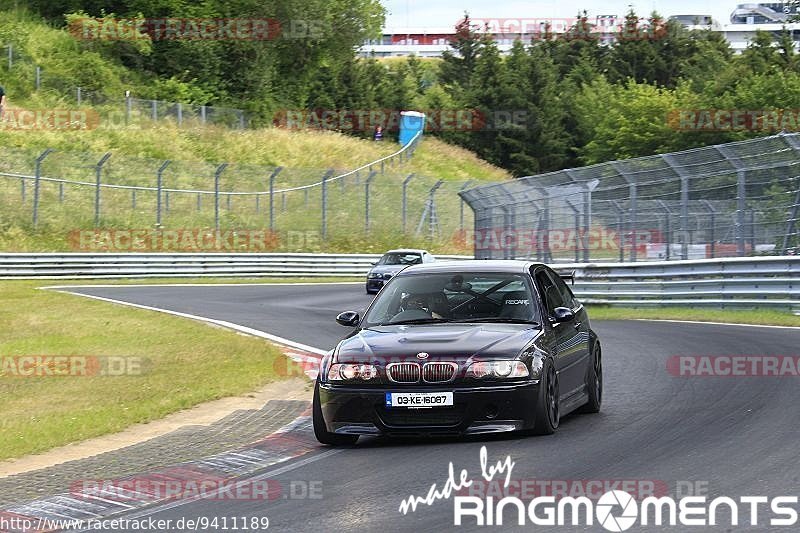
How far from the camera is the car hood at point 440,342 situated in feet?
31.6

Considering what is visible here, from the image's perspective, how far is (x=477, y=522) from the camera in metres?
6.86

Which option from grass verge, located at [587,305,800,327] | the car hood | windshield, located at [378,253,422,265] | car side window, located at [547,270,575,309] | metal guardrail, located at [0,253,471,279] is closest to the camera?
the car hood

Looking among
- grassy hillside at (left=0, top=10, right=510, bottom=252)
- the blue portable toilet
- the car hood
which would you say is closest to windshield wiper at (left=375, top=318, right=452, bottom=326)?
the car hood

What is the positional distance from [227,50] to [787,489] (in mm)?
67080

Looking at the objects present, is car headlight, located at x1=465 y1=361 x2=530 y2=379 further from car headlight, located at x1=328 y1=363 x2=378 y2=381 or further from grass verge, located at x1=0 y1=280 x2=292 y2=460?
grass verge, located at x1=0 y1=280 x2=292 y2=460

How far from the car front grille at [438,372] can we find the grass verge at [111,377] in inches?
129

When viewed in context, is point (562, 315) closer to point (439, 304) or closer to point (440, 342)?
point (439, 304)

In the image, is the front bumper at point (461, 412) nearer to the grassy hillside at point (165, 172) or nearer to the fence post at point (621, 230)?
the fence post at point (621, 230)

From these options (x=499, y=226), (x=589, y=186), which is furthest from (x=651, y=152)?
(x=589, y=186)

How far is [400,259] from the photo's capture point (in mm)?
36375

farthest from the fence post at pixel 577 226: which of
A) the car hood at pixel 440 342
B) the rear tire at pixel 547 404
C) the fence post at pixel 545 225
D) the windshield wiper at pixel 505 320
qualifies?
the rear tire at pixel 547 404

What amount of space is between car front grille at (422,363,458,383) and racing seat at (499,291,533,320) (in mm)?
1228

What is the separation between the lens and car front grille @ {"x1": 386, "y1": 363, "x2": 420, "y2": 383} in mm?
9570

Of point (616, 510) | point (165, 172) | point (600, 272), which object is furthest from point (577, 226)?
point (165, 172)
